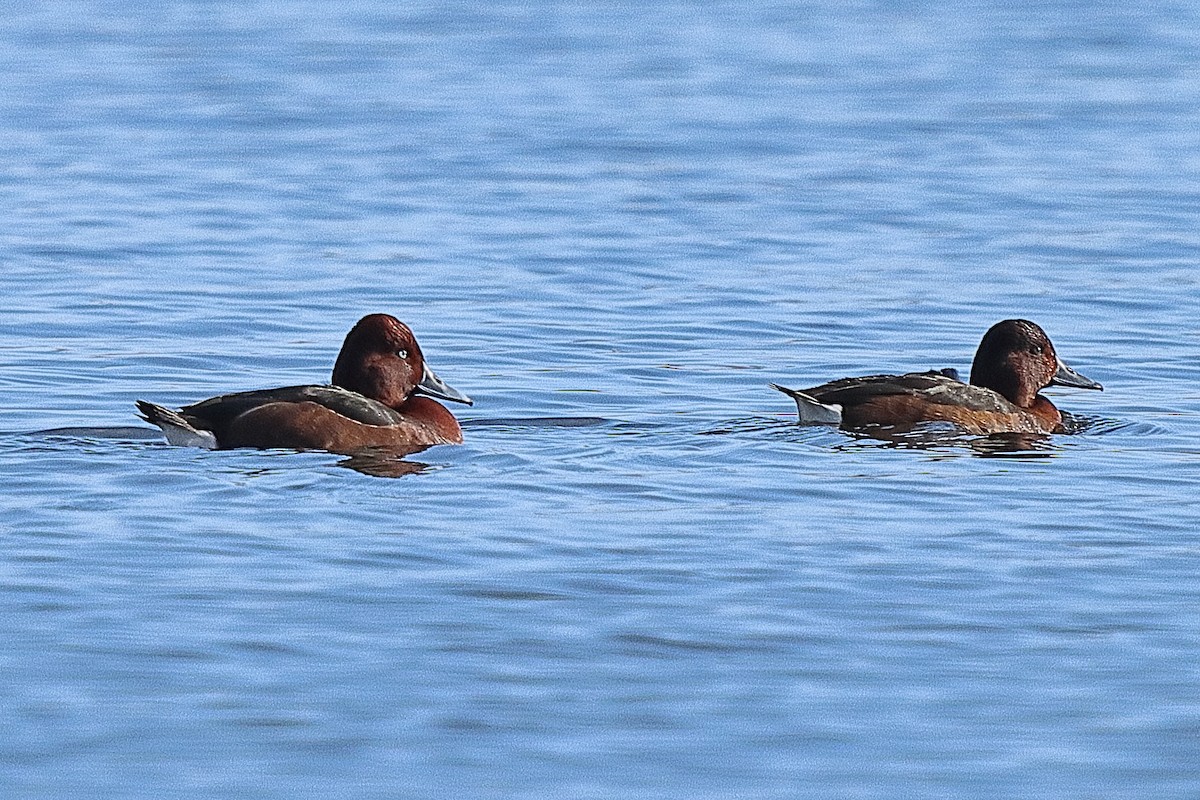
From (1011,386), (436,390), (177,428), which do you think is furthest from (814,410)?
(177,428)

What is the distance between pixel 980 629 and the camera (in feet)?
24.9

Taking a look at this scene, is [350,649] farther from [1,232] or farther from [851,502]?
[1,232]

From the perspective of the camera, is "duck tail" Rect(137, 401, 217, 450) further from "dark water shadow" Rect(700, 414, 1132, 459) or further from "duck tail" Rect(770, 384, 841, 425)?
"duck tail" Rect(770, 384, 841, 425)

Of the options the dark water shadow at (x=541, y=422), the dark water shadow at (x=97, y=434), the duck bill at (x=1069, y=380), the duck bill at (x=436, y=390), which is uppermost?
the duck bill at (x=436, y=390)

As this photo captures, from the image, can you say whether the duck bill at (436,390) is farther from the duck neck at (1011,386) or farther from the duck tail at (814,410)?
the duck neck at (1011,386)

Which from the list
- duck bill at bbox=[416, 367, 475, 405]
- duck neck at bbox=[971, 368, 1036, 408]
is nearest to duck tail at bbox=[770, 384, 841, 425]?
duck neck at bbox=[971, 368, 1036, 408]

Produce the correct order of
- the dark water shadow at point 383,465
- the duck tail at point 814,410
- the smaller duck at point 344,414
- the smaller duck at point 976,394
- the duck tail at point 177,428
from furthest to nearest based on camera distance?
the smaller duck at point 976,394 < the duck tail at point 814,410 < the smaller duck at point 344,414 < the duck tail at point 177,428 < the dark water shadow at point 383,465

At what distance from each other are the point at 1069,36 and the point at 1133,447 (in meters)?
23.0

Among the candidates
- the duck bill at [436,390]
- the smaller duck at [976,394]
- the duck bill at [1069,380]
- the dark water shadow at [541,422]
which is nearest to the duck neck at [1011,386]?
the smaller duck at [976,394]

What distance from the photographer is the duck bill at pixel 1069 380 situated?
1229 cm

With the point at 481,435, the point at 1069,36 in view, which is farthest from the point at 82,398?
the point at 1069,36

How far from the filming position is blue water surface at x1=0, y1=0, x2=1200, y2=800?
658cm

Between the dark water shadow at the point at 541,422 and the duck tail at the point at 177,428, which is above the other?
the duck tail at the point at 177,428

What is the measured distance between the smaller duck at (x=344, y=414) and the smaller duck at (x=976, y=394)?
172 centimetres
